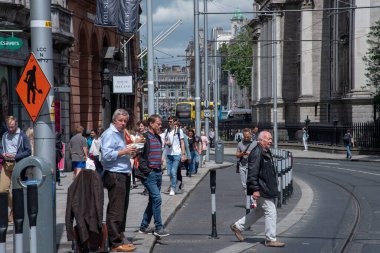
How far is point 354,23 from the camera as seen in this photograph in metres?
50.1

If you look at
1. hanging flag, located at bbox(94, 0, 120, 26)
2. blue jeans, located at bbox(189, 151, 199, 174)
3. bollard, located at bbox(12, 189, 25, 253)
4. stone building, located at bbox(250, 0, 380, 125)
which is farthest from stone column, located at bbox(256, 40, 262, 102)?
bollard, located at bbox(12, 189, 25, 253)

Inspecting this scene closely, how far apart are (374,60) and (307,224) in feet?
108

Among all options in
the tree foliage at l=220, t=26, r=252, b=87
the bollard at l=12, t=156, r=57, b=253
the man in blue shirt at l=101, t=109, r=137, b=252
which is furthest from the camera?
the tree foliage at l=220, t=26, r=252, b=87

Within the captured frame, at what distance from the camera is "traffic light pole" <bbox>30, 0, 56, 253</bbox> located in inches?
365

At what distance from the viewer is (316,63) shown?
68.9 metres

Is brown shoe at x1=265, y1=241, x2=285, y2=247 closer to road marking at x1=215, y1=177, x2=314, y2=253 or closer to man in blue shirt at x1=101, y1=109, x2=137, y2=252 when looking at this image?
road marking at x1=215, y1=177, x2=314, y2=253

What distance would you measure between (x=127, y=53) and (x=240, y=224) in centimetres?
3644

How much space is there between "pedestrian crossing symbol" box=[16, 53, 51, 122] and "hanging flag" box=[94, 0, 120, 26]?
1049 centimetres

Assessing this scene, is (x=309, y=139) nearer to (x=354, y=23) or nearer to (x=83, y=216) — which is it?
(x=354, y=23)

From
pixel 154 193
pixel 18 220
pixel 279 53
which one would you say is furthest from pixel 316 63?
pixel 18 220

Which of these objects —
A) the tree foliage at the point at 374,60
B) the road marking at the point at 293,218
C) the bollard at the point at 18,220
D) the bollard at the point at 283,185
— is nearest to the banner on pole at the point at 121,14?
the bollard at the point at 283,185

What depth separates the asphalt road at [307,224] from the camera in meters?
11.6

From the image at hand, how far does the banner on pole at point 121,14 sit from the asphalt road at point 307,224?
15.1ft

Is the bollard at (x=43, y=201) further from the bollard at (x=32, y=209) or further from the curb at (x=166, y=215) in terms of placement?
the curb at (x=166, y=215)
